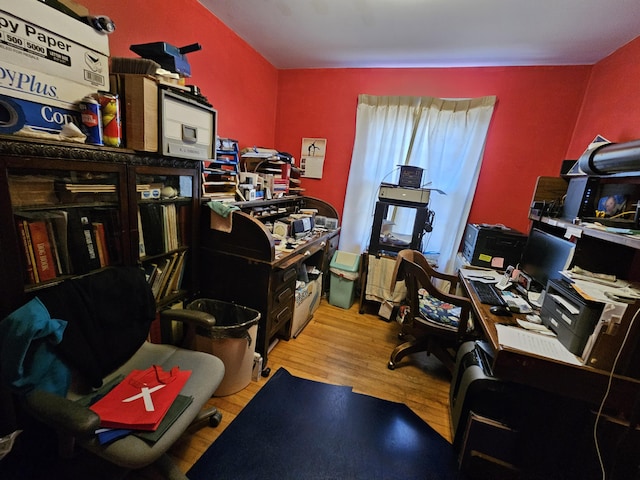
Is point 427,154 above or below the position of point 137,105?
above

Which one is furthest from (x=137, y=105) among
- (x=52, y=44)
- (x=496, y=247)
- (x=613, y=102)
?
(x=613, y=102)

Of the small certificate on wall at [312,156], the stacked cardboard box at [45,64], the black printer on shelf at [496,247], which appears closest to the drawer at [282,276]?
the stacked cardboard box at [45,64]

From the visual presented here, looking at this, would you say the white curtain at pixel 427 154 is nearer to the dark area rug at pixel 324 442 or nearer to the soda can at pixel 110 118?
the dark area rug at pixel 324 442

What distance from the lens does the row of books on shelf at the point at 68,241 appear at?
40.1 inches

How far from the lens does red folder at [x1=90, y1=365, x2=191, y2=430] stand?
3.17 feet

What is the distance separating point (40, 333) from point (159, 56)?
133 cm

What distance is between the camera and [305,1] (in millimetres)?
1784

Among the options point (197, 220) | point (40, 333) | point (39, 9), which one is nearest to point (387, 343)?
point (197, 220)

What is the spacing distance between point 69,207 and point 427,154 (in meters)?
2.81

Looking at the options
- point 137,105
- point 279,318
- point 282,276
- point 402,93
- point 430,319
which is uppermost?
point 402,93

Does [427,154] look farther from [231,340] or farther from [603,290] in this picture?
[231,340]

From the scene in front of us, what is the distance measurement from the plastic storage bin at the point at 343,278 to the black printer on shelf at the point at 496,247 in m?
1.14

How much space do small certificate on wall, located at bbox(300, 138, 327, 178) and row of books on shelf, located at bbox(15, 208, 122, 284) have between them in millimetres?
2206

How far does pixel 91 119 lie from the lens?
106cm
